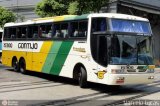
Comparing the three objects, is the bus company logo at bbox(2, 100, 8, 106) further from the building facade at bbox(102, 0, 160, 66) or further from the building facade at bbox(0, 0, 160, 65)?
the building facade at bbox(102, 0, 160, 66)

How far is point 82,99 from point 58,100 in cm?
86

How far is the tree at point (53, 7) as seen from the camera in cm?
2832

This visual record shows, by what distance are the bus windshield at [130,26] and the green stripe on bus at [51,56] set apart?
142 inches

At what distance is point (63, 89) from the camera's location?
1600 centimetres

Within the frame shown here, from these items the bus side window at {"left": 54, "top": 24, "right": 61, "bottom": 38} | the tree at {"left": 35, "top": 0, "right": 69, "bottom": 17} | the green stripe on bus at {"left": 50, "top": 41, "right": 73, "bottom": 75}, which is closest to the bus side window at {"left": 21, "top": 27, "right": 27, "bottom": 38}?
the bus side window at {"left": 54, "top": 24, "right": 61, "bottom": 38}

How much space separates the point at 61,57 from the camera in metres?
18.2

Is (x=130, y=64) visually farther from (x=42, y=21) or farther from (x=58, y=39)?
(x=42, y=21)

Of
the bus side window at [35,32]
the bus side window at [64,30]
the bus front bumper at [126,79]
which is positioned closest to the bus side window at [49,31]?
the bus side window at [64,30]

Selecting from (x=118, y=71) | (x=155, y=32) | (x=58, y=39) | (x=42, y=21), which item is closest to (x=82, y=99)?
(x=118, y=71)

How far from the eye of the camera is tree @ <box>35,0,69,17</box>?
28323mm

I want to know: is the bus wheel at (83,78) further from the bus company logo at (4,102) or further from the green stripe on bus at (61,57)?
the bus company logo at (4,102)

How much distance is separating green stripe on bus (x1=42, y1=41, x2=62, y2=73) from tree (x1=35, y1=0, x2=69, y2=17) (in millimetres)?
9365

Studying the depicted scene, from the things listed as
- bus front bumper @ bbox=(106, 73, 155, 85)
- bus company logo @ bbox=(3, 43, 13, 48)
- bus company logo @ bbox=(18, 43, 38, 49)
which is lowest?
bus front bumper @ bbox=(106, 73, 155, 85)

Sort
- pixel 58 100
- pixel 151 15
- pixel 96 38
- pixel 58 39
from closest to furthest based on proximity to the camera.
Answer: pixel 58 100 → pixel 96 38 → pixel 58 39 → pixel 151 15
